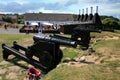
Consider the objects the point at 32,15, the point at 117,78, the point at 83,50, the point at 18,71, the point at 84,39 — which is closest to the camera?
the point at 117,78

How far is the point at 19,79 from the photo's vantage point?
16281mm

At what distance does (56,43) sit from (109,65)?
9.92 feet

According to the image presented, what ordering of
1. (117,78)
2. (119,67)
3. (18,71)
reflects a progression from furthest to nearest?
(18,71) → (119,67) → (117,78)

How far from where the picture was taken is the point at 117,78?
12531mm

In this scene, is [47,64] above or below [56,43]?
below

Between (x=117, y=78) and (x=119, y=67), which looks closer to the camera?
(x=117, y=78)

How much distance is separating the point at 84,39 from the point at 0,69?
823cm

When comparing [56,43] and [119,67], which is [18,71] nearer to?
[56,43]

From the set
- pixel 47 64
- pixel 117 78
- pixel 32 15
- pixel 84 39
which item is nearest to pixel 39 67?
pixel 47 64

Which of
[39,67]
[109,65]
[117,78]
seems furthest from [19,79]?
[117,78]

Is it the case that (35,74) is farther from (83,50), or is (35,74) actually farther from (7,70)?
(83,50)

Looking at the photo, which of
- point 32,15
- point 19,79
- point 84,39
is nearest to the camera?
point 19,79

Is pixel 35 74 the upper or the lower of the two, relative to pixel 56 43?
lower

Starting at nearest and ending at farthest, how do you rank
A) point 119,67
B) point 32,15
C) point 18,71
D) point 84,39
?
point 119,67 < point 18,71 < point 84,39 < point 32,15
